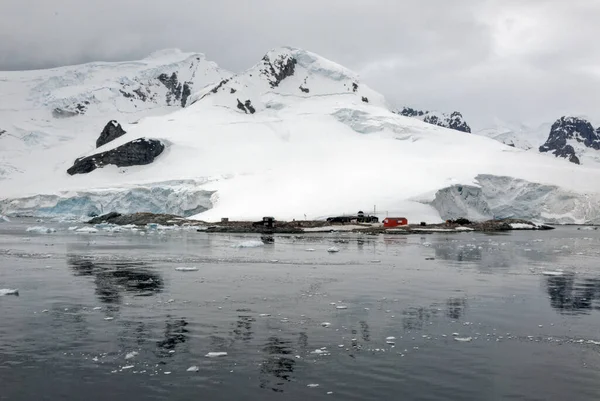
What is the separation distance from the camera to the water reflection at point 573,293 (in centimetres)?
2048

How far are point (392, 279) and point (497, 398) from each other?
639 inches

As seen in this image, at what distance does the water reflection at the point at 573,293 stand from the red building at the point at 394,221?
48078mm

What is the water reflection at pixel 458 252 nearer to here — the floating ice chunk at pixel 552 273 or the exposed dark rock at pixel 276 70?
the floating ice chunk at pixel 552 273

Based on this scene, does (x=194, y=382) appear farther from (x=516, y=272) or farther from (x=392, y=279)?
(x=516, y=272)

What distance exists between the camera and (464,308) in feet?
66.0

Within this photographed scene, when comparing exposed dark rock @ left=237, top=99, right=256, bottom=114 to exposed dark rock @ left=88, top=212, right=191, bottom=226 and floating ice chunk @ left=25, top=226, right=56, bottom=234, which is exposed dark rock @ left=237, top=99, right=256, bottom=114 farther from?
floating ice chunk @ left=25, top=226, right=56, bottom=234

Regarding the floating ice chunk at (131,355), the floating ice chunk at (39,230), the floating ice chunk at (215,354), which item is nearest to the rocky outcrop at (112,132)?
the floating ice chunk at (39,230)

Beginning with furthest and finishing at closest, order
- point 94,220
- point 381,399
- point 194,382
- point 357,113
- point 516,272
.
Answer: point 357,113 → point 94,220 → point 516,272 → point 194,382 → point 381,399

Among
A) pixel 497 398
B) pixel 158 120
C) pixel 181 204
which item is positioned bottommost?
pixel 497 398

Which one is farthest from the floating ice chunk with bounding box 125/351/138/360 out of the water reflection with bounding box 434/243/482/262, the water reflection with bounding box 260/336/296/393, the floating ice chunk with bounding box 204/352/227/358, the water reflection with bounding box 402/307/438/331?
the water reflection with bounding box 434/243/482/262

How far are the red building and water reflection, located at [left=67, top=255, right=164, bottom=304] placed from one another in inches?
1892

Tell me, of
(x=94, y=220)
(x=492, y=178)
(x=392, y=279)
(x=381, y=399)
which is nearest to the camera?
(x=381, y=399)

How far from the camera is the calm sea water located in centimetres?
1191

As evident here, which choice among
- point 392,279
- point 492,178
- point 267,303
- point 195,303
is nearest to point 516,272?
point 392,279
